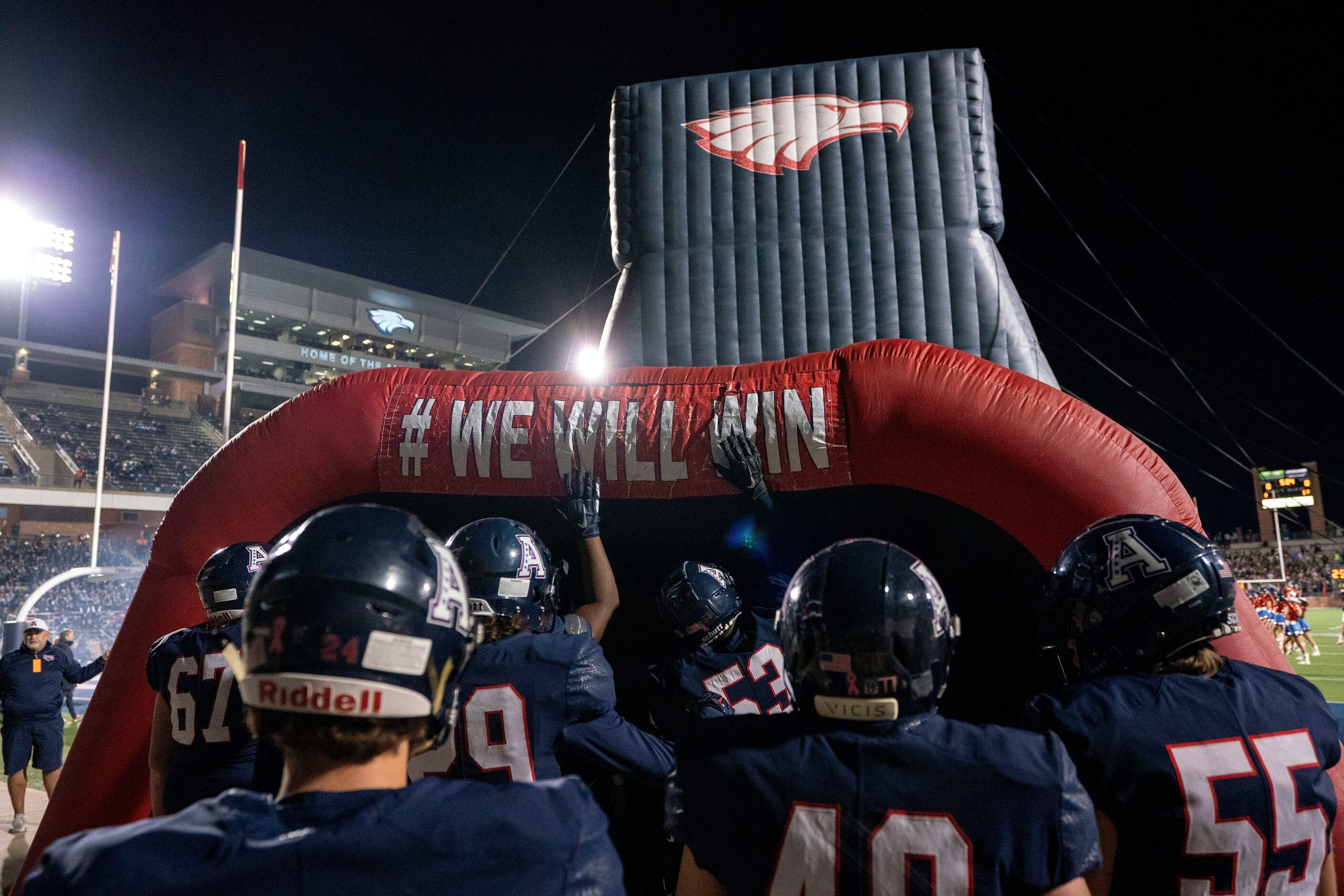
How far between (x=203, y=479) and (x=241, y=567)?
3.96ft

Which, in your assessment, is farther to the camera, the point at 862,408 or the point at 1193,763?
the point at 862,408

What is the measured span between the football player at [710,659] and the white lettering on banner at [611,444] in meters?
0.66

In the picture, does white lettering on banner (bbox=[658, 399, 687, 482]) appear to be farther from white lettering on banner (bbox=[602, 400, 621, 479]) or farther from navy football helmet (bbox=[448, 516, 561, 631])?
navy football helmet (bbox=[448, 516, 561, 631])

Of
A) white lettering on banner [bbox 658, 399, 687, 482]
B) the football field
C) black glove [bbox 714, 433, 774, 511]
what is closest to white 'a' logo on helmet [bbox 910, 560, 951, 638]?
black glove [bbox 714, 433, 774, 511]

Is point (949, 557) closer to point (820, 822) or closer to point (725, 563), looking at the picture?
point (725, 563)

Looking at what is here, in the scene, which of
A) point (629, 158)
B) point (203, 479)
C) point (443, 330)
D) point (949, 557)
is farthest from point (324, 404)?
point (443, 330)

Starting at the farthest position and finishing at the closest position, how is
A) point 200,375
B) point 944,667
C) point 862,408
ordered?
point 200,375 → point 862,408 → point 944,667

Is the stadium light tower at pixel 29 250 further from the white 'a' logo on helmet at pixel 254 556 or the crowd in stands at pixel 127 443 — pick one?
the white 'a' logo on helmet at pixel 254 556

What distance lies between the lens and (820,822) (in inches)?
57.5

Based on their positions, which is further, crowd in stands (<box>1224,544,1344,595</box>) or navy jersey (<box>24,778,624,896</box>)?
crowd in stands (<box>1224,544,1344,595</box>)

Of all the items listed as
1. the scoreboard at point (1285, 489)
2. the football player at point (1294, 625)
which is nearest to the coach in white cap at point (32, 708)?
the football player at point (1294, 625)

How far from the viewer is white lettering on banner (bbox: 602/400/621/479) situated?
12.7 ft

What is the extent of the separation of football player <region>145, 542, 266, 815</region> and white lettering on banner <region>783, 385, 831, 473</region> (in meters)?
2.21

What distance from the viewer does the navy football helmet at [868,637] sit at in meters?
1.52
